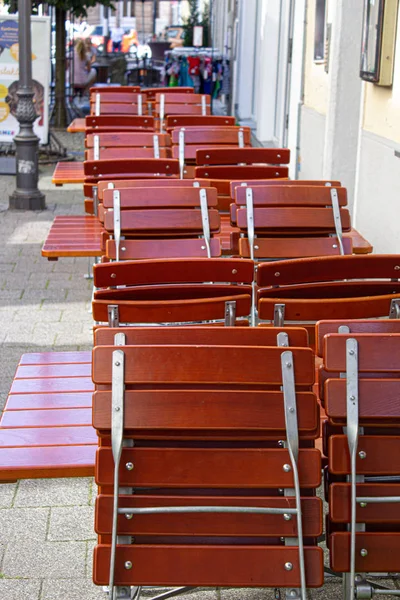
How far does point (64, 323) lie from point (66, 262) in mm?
1885

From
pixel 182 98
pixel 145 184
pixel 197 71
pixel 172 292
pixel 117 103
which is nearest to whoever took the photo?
pixel 172 292

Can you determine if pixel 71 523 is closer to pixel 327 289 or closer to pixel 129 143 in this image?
pixel 327 289

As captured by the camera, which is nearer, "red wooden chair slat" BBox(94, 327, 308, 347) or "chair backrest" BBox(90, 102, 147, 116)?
"red wooden chair slat" BBox(94, 327, 308, 347)

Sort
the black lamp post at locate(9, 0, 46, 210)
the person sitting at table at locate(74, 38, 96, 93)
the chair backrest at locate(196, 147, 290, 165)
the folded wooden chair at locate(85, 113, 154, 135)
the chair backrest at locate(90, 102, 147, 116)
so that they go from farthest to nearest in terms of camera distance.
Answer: the person sitting at table at locate(74, 38, 96, 93) < the black lamp post at locate(9, 0, 46, 210) < the chair backrest at locate(90, 102, 147, 116) < the folded wooden chair at locate(85, 113, 154, 135) < the chair backrest at locate(196, 147, 290, 165)

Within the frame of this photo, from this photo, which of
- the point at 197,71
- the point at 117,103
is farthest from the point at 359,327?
the point at 197,71

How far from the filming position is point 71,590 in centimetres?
333

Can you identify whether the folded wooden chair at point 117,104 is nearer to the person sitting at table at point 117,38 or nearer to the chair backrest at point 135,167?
the chair backrest at point 135,167

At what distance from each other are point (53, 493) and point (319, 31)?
691cm

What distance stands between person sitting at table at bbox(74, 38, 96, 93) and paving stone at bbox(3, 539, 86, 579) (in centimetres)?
1912

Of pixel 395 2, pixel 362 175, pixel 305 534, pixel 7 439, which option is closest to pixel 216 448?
pixel 305 534

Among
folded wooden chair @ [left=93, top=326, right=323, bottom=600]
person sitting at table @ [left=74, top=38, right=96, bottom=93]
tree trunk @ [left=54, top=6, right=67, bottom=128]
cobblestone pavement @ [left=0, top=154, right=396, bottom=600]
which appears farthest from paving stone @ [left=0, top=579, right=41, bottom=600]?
person sitting at table @ [left=74, top=38, right=96, bottom=93]

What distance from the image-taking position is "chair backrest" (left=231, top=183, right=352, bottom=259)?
5008 mm

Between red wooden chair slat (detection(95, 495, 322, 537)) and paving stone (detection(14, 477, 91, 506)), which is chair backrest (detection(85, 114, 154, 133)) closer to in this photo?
paving stone (detection(14, 477, 91, 506))

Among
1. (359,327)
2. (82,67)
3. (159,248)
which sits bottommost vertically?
(82,67)
